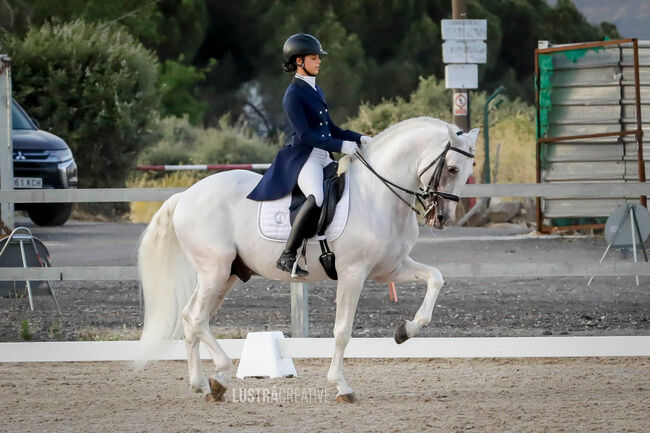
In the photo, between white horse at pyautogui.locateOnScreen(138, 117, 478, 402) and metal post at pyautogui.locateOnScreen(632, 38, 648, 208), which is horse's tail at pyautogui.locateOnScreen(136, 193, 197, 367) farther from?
metal post at pyautogui.locateOnScreen(632, 38, 648, 208)

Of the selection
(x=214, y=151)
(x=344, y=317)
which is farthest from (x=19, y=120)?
(x=344, y=317)

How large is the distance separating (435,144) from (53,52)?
1364 cm

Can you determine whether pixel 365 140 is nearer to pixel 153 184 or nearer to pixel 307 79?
pixel 307 79

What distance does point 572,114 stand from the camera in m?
15.1

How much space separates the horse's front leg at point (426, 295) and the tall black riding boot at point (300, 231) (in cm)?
56

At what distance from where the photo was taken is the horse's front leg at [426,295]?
6418mm

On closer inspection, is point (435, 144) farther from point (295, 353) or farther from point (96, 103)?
point (96, 103)

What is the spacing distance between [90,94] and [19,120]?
2.90 metres

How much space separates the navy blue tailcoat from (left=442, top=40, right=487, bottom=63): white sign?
10.8 meters

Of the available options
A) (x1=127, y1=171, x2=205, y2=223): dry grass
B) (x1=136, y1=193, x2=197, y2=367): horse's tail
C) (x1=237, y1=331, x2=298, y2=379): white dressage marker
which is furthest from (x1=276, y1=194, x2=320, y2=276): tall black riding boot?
(x1=127, y1=171, x2=205, y2=223): dry grass

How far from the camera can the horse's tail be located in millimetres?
7164

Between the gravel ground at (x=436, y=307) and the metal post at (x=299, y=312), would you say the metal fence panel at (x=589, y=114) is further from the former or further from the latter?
the metal post at (x=299, y=312)

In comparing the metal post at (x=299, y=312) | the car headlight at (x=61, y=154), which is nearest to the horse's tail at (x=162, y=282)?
the metal post at (x=299, y=312)

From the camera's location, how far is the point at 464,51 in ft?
56.8
